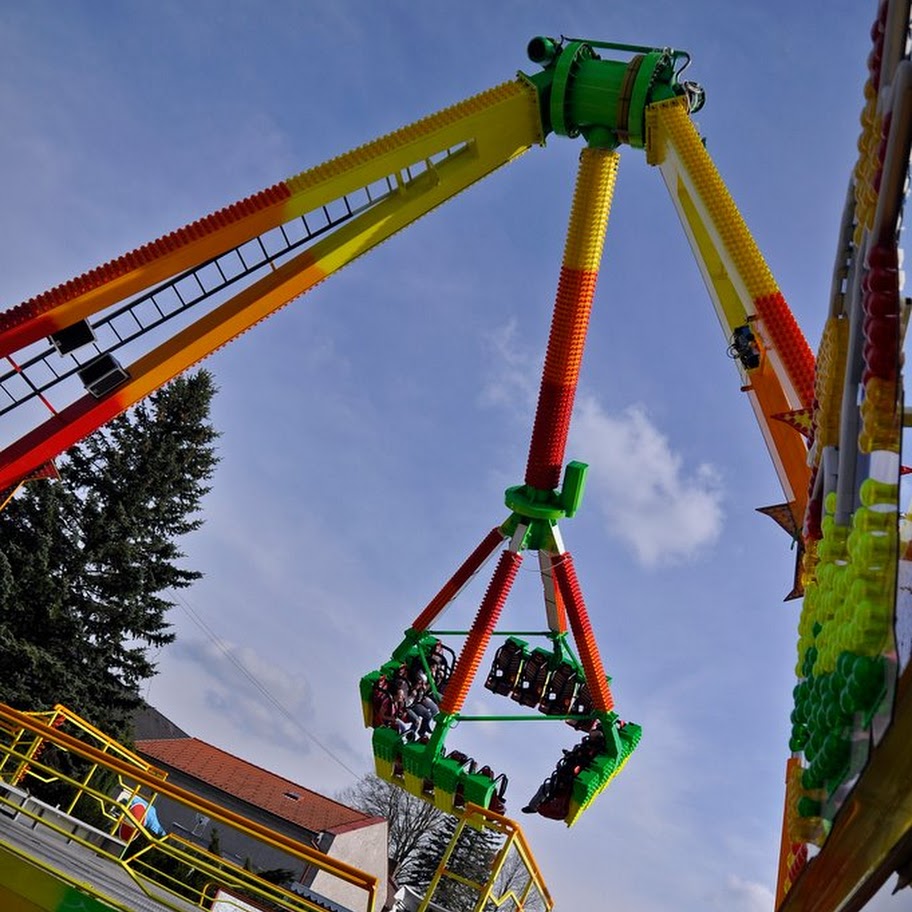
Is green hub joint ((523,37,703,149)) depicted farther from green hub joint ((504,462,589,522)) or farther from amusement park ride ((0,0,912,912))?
green hub joint ((504,462,589,522))

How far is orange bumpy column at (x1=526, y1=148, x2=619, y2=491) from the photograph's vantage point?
10984 mm

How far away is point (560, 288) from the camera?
1125 centimetres

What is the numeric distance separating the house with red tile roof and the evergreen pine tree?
8.60 m

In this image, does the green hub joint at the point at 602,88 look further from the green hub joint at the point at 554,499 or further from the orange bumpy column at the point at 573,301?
the green hub joint at the point at 554,499

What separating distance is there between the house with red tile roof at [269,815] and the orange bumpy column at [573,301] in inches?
807

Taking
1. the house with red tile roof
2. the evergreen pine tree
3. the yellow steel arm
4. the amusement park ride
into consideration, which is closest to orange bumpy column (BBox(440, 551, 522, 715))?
the amusement park ride

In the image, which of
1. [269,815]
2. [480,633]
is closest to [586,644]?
[480,633]

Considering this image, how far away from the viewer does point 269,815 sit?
3095 centimetres

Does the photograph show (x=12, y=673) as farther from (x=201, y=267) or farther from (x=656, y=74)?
(x=656, y=74)

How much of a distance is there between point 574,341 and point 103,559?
582 inches

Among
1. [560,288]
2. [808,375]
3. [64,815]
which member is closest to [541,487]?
[560,288]

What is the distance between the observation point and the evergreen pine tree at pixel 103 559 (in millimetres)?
20234

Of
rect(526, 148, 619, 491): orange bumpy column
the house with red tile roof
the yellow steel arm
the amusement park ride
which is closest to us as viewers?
the amusement park ride

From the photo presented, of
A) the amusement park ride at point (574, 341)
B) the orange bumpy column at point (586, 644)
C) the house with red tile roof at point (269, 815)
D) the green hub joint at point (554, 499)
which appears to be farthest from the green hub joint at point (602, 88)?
the house with red tile roof at point (269, 815)
